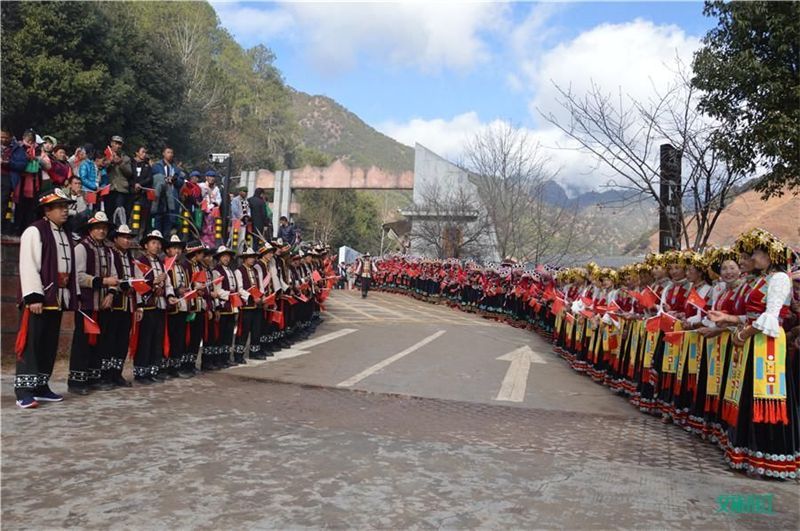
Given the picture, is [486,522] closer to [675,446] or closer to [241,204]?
[675,446]

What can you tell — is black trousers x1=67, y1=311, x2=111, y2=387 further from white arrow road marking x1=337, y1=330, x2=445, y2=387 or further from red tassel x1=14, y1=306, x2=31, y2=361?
white arrow road marking x1=337, y1=330, x2=445, y2=387

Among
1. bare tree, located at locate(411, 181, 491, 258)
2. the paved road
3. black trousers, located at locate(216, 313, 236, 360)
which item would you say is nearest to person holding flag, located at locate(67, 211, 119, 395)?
the paved road

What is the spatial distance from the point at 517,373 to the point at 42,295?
7273 mm

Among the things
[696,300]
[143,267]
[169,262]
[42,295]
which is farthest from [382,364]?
[42,295]

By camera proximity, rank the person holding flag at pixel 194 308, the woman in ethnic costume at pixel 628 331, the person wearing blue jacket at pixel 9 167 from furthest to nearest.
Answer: the person wearing blue jacket at pixel 9 167 → the woman in ethnic costume at pixel 628 331 → the person holding flag at pixel 194 308

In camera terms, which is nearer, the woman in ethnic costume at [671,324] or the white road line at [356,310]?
the woman in ethnic costume at [671,324]

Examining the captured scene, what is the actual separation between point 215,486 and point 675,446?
4.60 meters

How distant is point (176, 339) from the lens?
A: 8.94 meters

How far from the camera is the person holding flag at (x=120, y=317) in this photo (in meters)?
7.79

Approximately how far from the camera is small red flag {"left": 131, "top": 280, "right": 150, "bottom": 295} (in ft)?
25.7

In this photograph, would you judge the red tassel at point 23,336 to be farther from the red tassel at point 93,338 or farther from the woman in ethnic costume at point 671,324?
the woman in ethnic costume at point 671,324

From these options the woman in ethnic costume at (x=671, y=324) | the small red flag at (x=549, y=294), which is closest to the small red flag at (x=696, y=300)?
the woman in ethnic costume at (x=671, y=324)

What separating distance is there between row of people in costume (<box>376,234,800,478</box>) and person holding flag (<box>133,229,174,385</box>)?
6.23 m

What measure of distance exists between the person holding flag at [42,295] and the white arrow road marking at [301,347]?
3.55 metres
